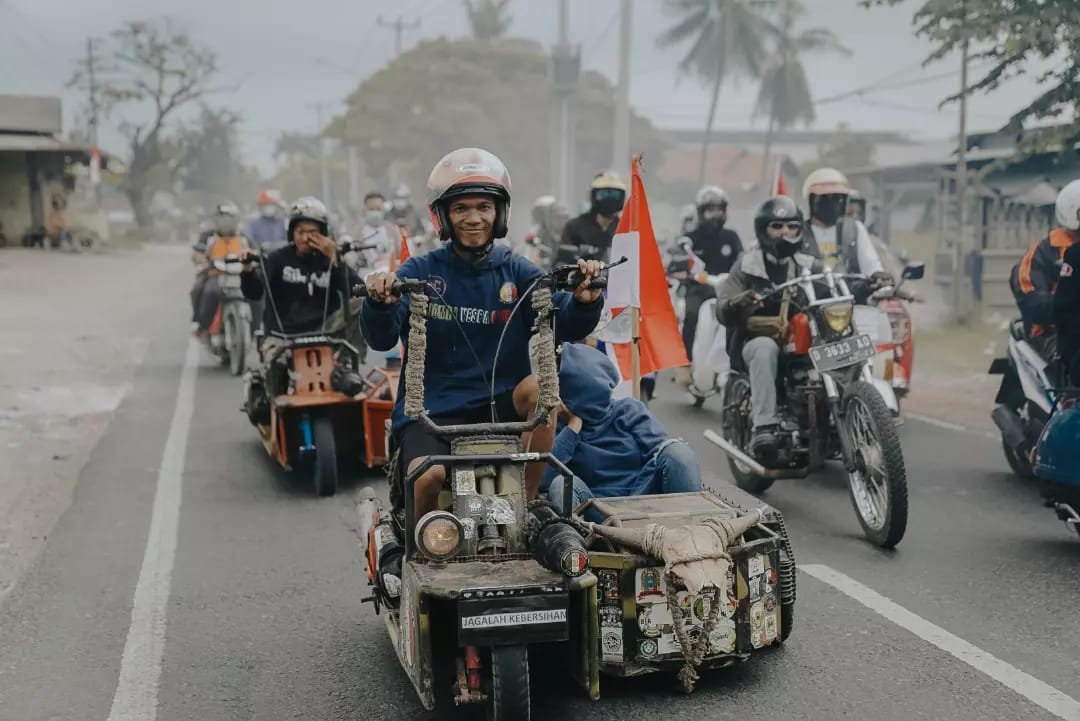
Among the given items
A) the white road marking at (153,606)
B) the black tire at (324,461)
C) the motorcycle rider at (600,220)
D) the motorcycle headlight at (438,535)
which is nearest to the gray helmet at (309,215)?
the black tire at (324,461)

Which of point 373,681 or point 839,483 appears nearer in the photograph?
point 373,681

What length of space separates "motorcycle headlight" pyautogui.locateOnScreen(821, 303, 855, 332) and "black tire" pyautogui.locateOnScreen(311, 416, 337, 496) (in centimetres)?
340

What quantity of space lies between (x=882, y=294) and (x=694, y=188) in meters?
67.6

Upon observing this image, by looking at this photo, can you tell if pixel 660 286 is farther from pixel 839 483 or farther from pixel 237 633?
pixel 237 633

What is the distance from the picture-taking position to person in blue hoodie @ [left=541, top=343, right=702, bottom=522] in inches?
232

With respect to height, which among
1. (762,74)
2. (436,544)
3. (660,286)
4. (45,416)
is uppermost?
(762,74)

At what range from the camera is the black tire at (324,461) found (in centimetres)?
886

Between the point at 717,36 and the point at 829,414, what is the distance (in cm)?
4884

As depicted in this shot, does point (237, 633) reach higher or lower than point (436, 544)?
lower

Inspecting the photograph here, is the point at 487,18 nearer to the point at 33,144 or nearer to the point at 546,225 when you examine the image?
the point at 33,144

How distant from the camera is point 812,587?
21.3 feet

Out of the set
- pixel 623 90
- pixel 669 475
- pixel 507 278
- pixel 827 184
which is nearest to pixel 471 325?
pixel 507 278

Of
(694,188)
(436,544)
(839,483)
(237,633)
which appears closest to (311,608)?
(237,633)

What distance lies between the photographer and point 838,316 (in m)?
7.91
